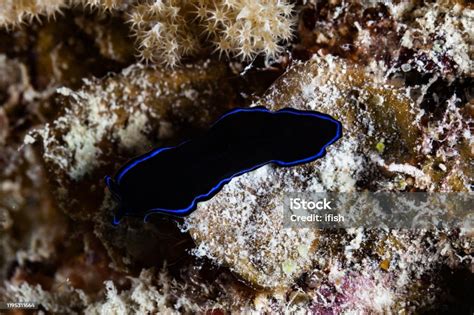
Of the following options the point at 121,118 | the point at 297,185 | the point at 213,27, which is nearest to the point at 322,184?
the point at 297,185

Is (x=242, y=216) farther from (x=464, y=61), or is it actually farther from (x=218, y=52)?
(x=464, y=61)

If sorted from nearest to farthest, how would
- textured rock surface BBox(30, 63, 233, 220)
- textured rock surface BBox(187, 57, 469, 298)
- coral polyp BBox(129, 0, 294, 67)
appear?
1. textured rock surface BBox(187, 57, 469, 298)
2. coral polyp BBox(129, 0, 294, 67)
3. textured rock surface BBox(30, 63, 233, 220)

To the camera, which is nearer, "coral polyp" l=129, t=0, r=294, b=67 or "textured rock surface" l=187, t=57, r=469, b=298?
"textured rock surface" l=187, t=57, r=469, b=298

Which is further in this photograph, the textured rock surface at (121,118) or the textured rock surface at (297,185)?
the textured rock surface at (121,118)

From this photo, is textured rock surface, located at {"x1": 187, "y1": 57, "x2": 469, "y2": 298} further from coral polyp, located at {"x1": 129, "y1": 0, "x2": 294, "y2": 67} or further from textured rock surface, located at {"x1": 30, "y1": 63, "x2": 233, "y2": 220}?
textured rock surface, located at {"x1": 30, "y1": 63, "x2": 233, "y2": 220}

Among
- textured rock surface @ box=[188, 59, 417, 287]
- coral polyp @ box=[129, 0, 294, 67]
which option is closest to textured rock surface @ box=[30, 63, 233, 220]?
coral polyp @ box=[129, 0, 294, 67]

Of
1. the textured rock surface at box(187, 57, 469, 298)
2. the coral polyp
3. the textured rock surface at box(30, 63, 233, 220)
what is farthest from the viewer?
the textured rock surface at box(30, 63, 233, 220)

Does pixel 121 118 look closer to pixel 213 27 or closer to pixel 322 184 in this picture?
pixel 213 27

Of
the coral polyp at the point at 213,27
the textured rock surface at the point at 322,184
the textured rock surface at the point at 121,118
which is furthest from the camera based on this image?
the textured rock surface at the point at 121,118

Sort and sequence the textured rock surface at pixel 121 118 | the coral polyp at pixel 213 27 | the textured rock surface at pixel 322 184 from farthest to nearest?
the textured rock surface at pixel 121 118, the coral polyp at pixel 213 27, the textured rock surface at pixel 322 184

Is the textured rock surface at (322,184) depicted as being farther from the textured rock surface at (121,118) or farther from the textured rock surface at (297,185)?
the textured rock surface at (121,118)

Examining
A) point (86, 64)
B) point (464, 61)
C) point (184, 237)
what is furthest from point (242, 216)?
point (86, 64)

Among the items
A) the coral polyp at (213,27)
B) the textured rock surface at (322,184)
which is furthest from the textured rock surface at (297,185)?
the coral polyp at (213,27)
